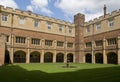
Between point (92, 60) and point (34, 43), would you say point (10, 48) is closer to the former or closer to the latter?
point (34, 43)

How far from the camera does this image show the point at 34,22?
32.0m

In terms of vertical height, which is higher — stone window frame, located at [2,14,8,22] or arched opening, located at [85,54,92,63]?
stone window frame, located at [2,14,8,22]

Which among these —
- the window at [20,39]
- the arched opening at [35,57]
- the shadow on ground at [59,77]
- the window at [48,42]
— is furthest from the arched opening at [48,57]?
the shadow on ground at [59,77]

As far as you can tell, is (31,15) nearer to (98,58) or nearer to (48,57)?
(48,57)

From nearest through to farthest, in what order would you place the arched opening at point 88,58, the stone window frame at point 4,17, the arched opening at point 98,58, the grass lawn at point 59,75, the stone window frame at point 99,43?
the grass lawn at point 59,75, the stone window frame at point 4,17, the stone window frame at point 99,43, the arched opening at point 98,58, the arched opening at point 88,58

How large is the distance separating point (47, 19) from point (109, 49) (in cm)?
1545

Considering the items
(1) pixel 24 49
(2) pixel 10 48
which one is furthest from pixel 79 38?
(2) pixel 10 48

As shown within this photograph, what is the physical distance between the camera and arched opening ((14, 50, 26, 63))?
30.0 metres

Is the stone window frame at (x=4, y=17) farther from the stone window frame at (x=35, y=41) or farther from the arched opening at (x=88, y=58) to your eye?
the arched opening at (x=88, y=58)

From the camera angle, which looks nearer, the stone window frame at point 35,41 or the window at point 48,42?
the stone window frame at point 35,41

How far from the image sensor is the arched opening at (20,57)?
30000 mm

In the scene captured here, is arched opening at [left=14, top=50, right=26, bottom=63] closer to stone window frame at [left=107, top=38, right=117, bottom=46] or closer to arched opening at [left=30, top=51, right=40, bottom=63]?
arched opening at [left=30, top=51, right=40, bottom=63]

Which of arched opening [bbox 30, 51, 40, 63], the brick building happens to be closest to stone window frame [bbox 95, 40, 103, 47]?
the brick building

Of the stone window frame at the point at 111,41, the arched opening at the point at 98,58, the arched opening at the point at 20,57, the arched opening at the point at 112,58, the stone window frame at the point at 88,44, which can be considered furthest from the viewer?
the stone window frame at the point at 88,44
